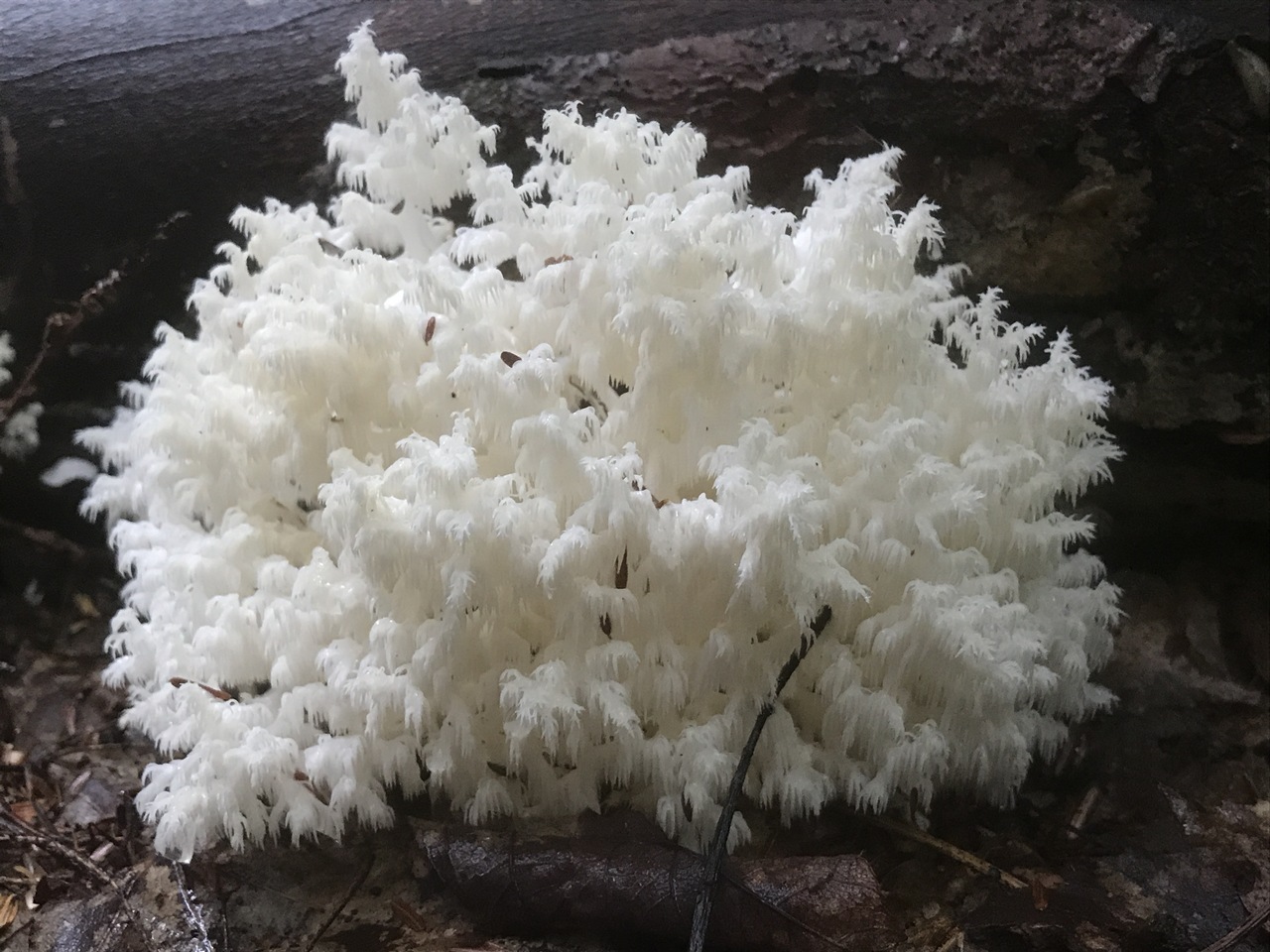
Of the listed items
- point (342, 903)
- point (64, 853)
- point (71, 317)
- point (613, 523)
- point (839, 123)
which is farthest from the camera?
point (71, 317)

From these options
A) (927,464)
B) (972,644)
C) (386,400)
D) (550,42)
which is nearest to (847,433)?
(927,464)

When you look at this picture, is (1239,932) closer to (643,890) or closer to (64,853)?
(643,890)

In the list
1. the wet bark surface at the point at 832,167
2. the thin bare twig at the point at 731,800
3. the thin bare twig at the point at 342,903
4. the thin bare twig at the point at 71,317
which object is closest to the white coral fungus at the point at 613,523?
the thin bare twig at the point at 731,800

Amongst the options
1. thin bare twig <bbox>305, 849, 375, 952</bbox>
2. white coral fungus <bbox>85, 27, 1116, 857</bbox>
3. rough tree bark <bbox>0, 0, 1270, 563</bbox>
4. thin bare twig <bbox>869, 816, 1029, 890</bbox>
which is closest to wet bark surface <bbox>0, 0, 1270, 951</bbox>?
rough tree bark <bbox>0, 0, 1270, 563</bbox>

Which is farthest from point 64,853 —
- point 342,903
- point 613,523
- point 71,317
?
point 71,317

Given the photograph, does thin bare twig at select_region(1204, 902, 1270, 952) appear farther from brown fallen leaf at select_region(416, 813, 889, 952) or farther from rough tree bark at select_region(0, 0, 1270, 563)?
rough tree bark at select_region(0, 0, 1270, 563)
